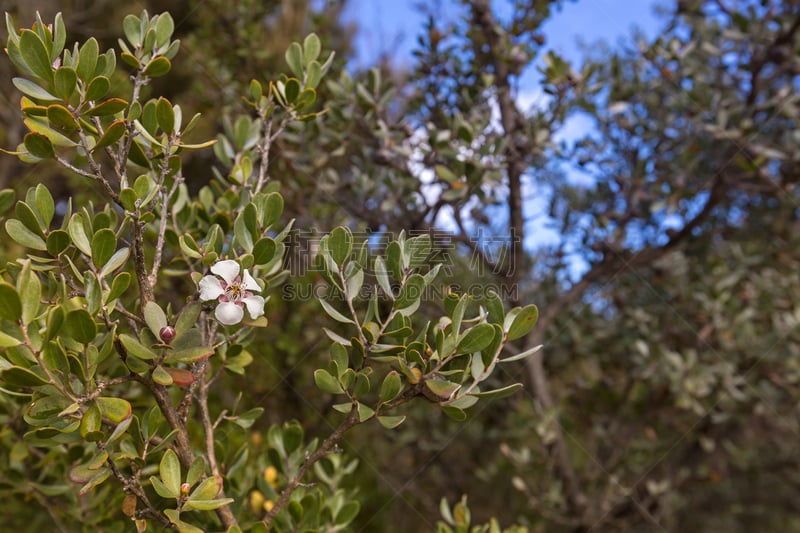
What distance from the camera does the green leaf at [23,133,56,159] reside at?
3.28 ft

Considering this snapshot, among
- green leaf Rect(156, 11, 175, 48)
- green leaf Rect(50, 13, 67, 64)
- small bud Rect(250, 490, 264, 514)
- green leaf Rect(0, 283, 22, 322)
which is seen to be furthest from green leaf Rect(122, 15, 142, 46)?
small bud Rect(250, 490, 264, 514)

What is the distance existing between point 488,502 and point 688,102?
2.34 m

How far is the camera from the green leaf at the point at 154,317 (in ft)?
3.08

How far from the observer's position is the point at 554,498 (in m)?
2.38

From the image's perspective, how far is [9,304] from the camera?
0.81 meters

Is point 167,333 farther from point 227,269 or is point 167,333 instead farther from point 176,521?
point 176,521

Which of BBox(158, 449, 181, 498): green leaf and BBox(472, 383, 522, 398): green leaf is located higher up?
BBox(158, 449, 181, 498): green leaf

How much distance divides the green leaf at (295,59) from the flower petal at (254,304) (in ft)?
2.07

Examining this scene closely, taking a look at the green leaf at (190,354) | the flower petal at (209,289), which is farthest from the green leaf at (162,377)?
the flower petal at (209,289)

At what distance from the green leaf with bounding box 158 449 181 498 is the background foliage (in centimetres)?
64

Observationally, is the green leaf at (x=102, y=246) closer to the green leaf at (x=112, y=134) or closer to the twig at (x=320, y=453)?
the green leaf at (x=112, y=134)

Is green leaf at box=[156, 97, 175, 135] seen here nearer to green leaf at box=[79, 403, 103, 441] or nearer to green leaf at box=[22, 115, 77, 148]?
green leaf at box=[22, 115, 77, 148]

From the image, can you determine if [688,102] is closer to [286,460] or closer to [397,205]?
[397,205]

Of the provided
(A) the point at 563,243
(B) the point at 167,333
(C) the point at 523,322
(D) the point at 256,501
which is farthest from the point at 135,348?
(A) the point at 563,243
